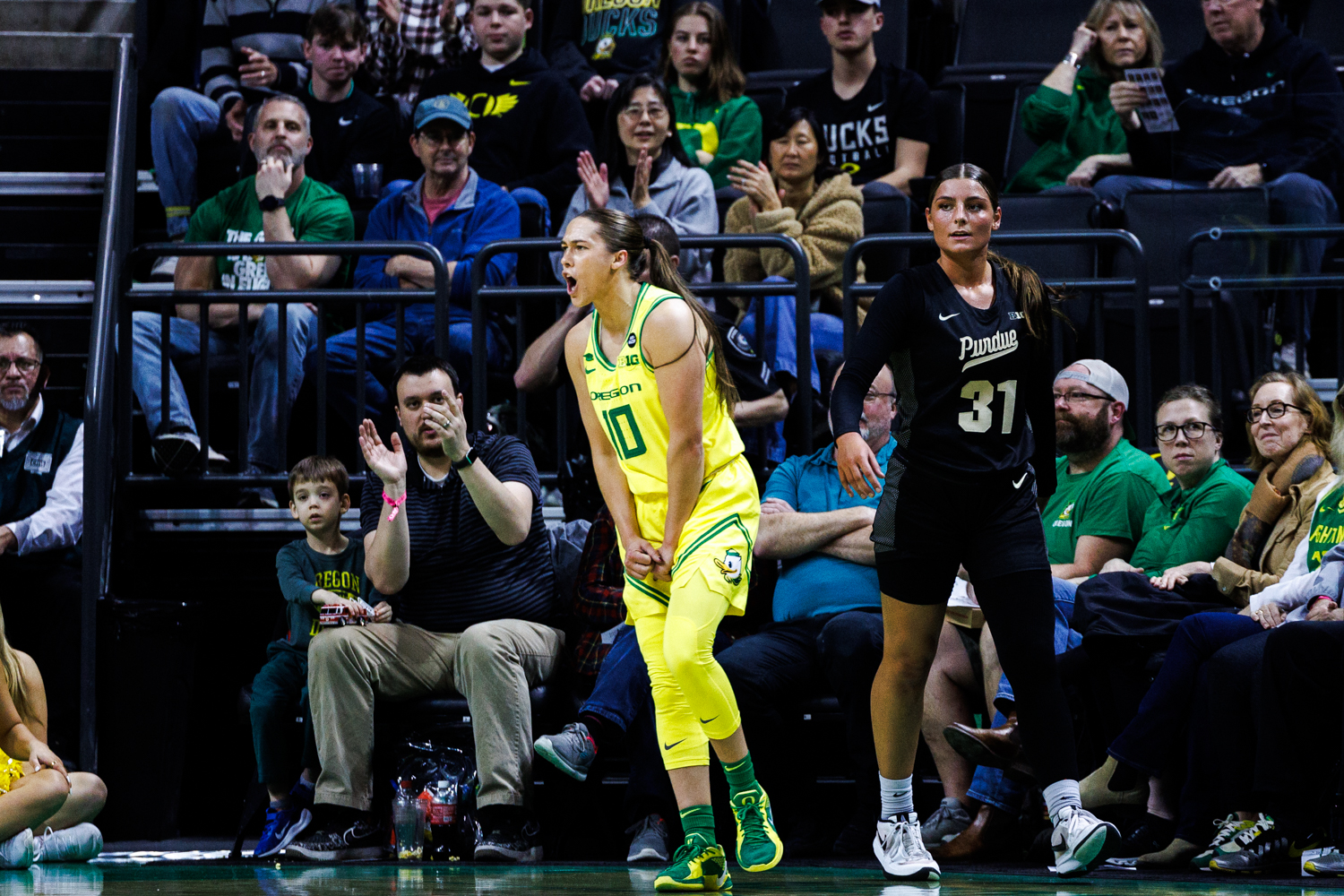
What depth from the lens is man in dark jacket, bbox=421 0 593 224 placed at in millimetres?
8922

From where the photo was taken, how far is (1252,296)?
23.8 feet

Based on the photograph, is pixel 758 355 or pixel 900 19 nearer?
pixel 758 355

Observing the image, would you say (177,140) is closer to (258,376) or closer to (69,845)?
(258,376)

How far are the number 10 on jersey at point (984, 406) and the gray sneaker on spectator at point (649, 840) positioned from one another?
2.07m

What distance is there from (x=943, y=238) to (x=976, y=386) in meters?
0.44

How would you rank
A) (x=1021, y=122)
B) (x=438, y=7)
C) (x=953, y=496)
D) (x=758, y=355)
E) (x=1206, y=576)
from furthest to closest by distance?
(x=438, y=7), (x=1021, y=122), (x=758, y=355), (x=1206, y=576), (x=953, y=496)

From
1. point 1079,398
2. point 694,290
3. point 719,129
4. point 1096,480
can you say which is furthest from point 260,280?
point 1096,480

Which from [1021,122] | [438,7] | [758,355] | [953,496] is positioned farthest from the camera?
[438,7]

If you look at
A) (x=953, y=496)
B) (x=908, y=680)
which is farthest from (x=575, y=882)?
(x=953, y=496)

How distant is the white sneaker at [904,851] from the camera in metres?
4.74

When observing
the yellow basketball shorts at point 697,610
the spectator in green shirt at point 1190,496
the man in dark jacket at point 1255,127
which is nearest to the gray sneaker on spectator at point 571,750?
the yellow basketball shorts at point 697,610

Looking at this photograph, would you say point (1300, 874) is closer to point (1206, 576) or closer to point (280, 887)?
point (1206, 576)

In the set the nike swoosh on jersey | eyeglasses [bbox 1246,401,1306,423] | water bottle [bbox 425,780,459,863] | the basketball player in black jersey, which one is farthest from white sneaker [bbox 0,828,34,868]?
eyeglasses [bbox 1246,401,1306,423]

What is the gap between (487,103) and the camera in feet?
30.0
